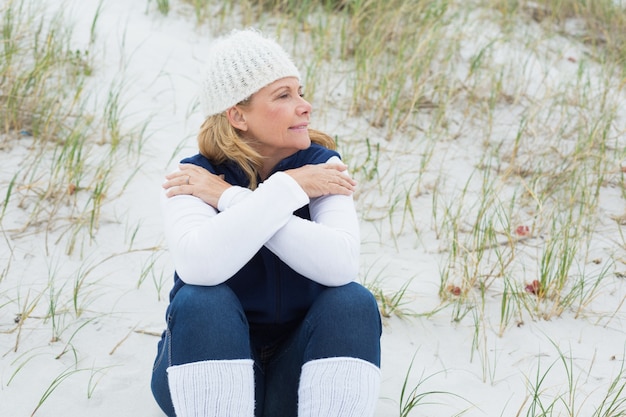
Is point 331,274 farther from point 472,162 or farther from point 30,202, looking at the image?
point 472,162

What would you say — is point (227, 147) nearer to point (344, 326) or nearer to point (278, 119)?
point (278, 119)

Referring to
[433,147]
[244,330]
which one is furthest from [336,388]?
[433,147]

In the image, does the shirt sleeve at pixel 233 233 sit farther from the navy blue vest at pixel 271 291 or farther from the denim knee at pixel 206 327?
the navy blue vest at pixel 271 291

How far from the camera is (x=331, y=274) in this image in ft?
7.59

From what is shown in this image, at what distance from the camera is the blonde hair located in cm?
259

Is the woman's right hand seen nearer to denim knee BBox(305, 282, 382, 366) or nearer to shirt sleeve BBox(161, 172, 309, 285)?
shirt sleeve BBox(161, 172, 309, 285)

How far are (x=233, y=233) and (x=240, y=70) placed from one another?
2.12ft

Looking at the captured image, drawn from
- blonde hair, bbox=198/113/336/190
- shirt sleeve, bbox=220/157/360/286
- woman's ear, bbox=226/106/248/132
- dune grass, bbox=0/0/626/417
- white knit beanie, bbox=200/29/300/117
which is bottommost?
dune grass, bbox=0/0/626/417

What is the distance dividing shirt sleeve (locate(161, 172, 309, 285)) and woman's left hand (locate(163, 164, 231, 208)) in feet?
0.44

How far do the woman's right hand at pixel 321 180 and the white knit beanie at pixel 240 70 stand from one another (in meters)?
0.35

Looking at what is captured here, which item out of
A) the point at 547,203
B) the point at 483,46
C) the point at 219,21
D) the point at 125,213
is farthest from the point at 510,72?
the point at 125,213

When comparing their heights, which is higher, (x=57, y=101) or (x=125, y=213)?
(x=57, y=101)

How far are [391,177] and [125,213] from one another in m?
1.44

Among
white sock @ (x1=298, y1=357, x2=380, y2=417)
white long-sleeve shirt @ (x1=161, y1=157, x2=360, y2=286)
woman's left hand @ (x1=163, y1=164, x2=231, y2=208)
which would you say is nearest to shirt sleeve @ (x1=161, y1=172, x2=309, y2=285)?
white long-sleeve shirt @ (x1=161, y1=157, x2=360, y2=286)
